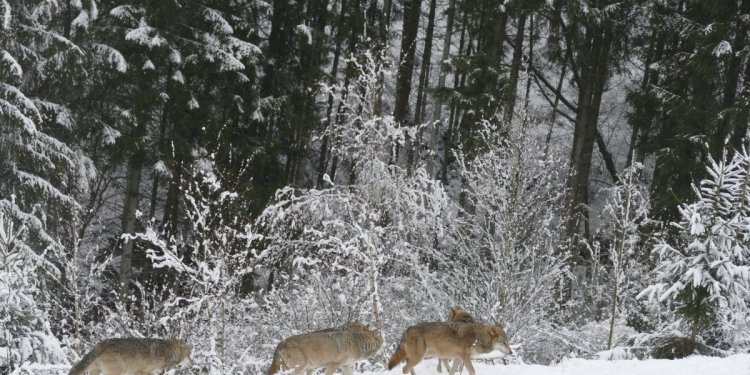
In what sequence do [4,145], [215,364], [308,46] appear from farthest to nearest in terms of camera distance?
[308,46] → [4,145] → [215,364]

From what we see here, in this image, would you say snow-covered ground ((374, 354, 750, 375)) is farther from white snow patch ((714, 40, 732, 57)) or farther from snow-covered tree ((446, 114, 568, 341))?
white snow patch ((714, 40, 732, 57))

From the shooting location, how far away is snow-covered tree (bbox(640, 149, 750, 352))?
7.94m

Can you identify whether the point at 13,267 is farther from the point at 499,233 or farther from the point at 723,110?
the point at 723,110

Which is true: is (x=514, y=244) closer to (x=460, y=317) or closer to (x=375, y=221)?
(x=375, y=221)

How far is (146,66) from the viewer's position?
18.0 meters

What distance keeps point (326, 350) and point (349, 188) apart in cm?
850

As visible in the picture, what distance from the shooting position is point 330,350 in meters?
6.27

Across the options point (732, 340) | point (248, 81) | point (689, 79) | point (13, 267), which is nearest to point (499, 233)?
point (732, 340)

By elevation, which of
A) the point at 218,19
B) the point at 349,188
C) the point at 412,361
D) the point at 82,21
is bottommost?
the point at 412,361

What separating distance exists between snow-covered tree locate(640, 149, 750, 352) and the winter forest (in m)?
0.03

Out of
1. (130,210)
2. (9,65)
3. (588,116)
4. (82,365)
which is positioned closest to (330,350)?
(82,365)

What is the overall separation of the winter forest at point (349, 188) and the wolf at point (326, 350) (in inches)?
37.2

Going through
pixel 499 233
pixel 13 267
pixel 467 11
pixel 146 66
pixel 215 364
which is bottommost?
pixel 215 364

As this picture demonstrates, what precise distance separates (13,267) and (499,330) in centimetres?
577
